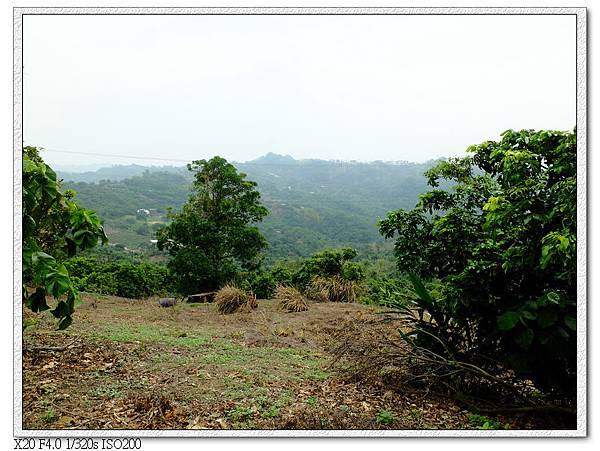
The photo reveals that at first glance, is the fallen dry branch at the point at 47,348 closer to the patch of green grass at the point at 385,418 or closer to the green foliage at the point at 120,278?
the patch of green grass at the point at 385,418

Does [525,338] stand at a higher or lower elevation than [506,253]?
lower

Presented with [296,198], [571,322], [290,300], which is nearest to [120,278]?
[290,300]

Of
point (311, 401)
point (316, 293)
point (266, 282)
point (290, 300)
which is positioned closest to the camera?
point (311, 401)

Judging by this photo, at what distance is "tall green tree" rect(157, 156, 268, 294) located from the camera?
9648 mm

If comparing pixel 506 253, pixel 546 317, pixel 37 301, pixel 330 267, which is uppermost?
pixel 506 253

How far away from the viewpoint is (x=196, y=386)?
3643 mm

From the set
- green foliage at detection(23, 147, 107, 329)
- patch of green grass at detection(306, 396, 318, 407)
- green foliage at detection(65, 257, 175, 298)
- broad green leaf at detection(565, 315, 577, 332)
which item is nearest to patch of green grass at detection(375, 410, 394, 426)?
patch of green grass at detection(306, 396, 318, 407)

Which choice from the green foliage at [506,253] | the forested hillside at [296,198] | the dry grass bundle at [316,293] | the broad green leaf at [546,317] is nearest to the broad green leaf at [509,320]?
the green foliage at [506,253]

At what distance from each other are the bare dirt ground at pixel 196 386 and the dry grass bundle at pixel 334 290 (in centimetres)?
284

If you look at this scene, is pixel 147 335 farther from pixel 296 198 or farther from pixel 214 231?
pixel 296 198

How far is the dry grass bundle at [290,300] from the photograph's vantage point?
781 centimetres

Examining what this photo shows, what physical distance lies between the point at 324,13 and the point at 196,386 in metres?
A: 2.88

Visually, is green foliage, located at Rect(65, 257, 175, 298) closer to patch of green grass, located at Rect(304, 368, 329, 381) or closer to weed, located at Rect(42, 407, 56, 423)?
patch of green grass, located at Rect(304, 368, 329, 381)

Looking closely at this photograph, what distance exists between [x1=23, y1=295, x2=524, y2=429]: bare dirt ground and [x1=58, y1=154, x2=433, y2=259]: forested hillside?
8820 mm
